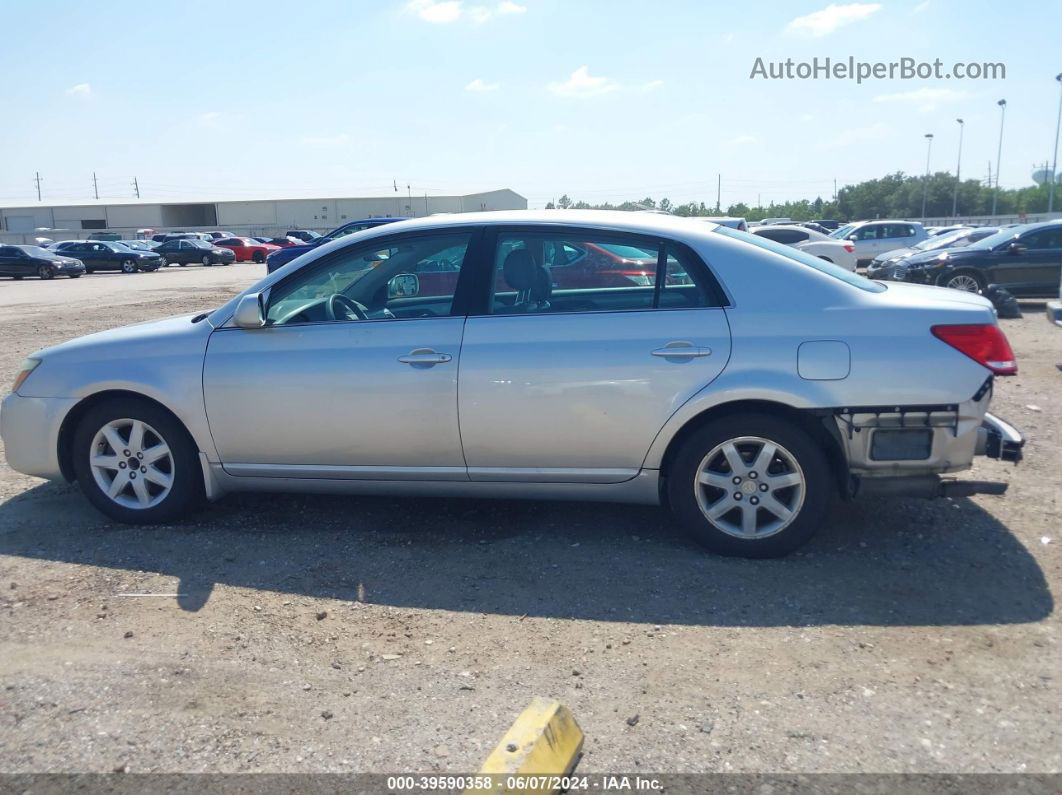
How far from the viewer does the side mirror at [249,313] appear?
4.79m

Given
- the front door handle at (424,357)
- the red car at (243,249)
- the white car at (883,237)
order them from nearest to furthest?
the front door handle at (424,357), the white car at (883,237), the red car at (243,249)

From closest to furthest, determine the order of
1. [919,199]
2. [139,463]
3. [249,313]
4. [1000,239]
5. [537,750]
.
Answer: [537,750], [249,313], [139,463], [1000,239], [919,199]

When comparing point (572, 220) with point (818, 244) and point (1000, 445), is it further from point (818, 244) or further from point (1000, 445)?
point (818, 244)

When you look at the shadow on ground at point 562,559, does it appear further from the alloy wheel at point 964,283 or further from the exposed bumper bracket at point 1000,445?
the alloy wheel at point 964,283

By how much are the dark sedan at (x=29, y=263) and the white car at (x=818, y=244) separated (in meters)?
29.1

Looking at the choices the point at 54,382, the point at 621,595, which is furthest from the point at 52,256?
the point at 621,595

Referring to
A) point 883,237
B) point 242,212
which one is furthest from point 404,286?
point 242,212

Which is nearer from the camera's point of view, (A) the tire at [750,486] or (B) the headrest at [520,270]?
(A) the tire at [750,486]

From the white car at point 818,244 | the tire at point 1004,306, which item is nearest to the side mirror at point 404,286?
the tire at point 1004,306

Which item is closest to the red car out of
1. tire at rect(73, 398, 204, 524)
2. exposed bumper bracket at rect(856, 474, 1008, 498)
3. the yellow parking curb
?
tire at rect(73, 398, 204, 524)

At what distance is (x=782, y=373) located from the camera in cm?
434

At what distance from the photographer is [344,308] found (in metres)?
5.09

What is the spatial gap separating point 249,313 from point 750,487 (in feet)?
8.95

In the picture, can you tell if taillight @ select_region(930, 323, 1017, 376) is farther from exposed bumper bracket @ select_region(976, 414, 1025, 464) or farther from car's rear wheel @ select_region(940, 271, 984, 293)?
car's rear wheel @ select_region(940, 271, 984, 293)
